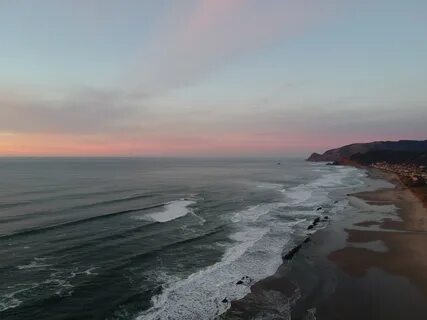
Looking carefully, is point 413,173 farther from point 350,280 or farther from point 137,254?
point 137,254

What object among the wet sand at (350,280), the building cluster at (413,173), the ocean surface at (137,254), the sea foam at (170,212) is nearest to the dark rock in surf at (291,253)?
the wet sand at (350,280)

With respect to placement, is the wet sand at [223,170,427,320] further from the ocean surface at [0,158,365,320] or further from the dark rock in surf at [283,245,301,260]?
the ocean surface at [0,158,365,320]

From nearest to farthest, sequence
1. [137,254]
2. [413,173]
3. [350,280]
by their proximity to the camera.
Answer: [350,280], [137,254], [413,173]

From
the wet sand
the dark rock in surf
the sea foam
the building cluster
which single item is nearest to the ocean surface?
the sea foam

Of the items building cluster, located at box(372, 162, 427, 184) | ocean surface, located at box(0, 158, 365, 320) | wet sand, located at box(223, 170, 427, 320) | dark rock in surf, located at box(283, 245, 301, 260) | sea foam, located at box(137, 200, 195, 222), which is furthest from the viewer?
building cluster, located at box(372, 162, 427, 184)

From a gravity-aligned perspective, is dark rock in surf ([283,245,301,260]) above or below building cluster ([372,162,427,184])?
below

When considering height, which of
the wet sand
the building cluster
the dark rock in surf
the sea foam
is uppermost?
the building cluster

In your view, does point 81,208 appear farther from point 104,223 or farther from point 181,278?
point 181,278

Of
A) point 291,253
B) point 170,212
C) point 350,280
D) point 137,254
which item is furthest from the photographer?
point 170,212

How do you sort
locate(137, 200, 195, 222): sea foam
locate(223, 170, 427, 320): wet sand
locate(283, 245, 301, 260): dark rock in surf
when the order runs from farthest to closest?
locate(137, 200, 195, 222): sea foam, locate(283, 245, 301, 260): dark rock in surf, locate(223, 170, 427, 320): wet sand

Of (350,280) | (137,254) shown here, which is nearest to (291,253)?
(350,280)
